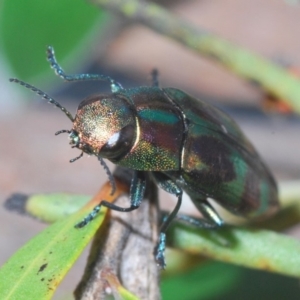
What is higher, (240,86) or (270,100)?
(240,86)

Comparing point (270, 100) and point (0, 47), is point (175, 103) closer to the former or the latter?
point (270, 100)

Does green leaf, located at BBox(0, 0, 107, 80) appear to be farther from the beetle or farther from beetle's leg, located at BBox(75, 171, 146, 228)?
beetle's leg, located at BBox(75, 171, 146, 228)

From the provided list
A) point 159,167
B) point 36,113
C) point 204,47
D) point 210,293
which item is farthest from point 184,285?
point 36,113

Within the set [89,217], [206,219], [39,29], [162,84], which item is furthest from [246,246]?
[162,84]

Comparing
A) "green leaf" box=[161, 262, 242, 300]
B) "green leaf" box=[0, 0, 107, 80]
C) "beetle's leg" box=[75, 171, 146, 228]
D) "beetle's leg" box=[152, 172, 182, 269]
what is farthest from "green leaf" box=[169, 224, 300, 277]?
"green leaf" box=[0, 0, 107, 80]

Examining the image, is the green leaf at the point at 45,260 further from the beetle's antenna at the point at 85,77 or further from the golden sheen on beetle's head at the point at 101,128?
the beetle's antenna at the point at 85,77
